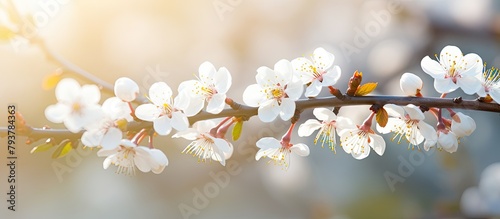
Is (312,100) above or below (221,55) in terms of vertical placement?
below

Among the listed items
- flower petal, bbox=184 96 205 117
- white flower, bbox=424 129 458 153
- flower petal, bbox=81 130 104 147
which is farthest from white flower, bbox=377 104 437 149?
flower petal, bbox=81 130 104 147

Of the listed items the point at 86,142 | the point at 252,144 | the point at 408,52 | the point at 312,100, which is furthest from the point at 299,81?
the point at 408,52

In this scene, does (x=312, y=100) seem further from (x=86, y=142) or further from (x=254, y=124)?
(x=254, y=124)

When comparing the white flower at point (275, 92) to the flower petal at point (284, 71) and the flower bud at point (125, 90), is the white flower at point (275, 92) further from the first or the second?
the flower bud at point (125, 90)

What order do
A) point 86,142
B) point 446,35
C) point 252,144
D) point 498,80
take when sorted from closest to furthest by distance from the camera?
point 86,142 → point 498,80 → point 252,144 → point 446,35

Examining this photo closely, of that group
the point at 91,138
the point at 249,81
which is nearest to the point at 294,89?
the point at 91,138

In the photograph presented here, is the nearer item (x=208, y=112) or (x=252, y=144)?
(x=208, y=112)
